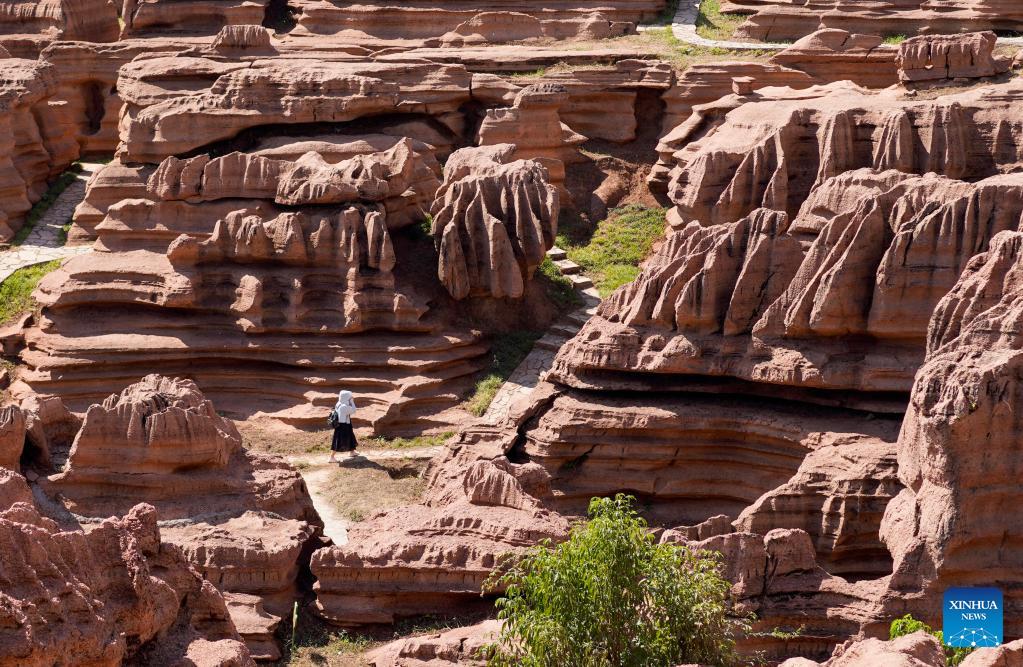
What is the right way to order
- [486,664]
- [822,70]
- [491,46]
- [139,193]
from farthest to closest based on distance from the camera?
[491,46]
[822,70]
[139,193]
[486,664]

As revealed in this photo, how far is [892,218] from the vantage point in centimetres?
2067

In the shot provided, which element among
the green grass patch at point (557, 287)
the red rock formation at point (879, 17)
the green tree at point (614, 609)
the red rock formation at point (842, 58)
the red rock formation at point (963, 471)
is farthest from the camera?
the red rock formation at point (879, 17)

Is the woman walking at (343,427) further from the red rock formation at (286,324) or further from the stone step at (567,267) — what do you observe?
the stone step at (567,267)

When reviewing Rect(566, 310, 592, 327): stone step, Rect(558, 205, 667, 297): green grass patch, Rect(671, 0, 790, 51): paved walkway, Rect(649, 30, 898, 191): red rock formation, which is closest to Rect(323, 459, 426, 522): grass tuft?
Rect(566, 310, 592, 327): stone step

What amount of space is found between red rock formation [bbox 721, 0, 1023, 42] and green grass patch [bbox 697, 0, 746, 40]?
0.38m

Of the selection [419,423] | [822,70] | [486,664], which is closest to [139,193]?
[419,423]

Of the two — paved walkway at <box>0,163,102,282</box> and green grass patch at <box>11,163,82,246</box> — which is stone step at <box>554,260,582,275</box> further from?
green grass patch at <box>11,163,82,246</box>

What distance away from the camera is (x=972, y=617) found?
1605cm

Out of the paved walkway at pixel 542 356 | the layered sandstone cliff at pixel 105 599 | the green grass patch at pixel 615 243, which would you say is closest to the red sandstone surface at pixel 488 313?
the layered sandstone cliff at pixel 105 599

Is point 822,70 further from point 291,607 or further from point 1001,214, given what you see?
point 291,607

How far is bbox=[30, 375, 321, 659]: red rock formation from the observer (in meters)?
20.2

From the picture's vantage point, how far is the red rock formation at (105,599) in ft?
42.0

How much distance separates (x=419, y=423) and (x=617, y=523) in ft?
38.5

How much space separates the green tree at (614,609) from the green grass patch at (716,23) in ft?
82.2
